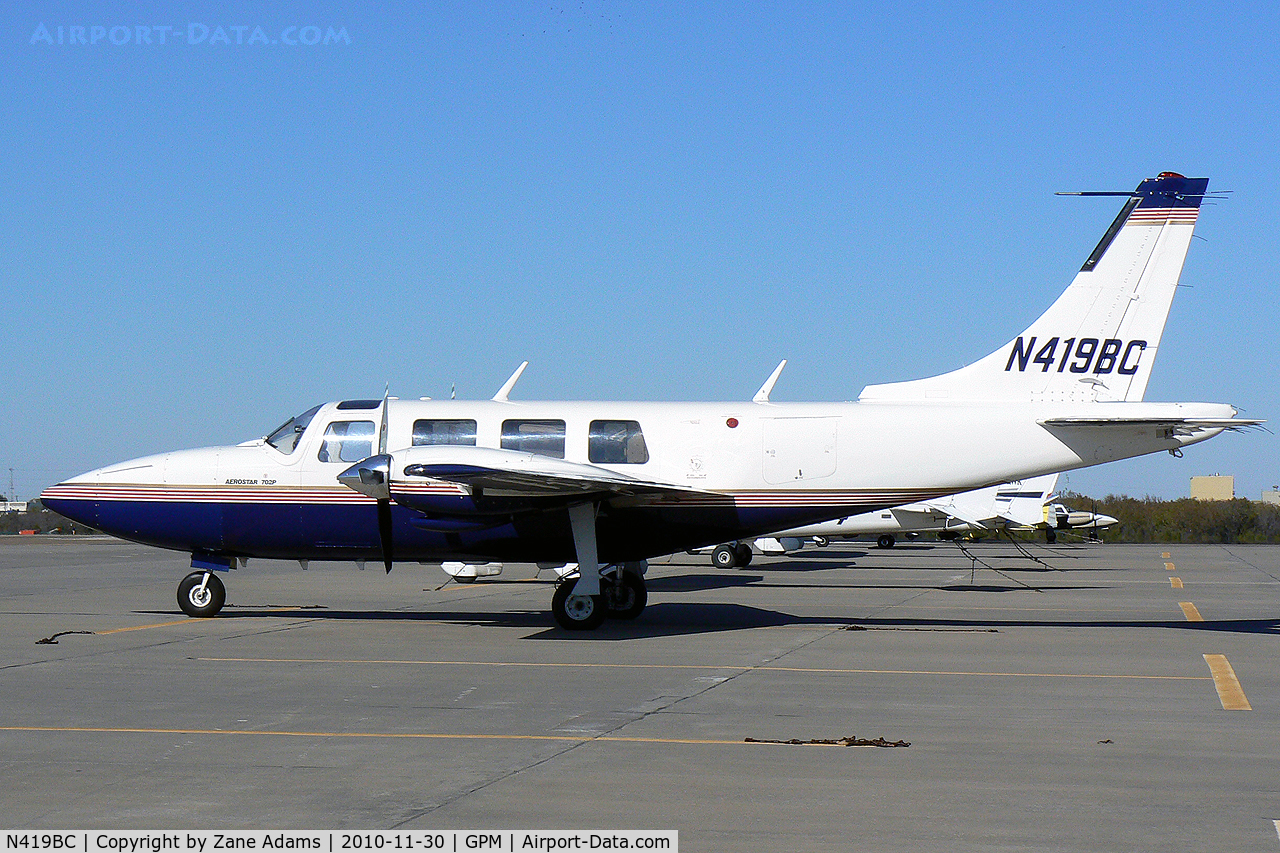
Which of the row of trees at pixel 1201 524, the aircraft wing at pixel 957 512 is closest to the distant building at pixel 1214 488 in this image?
the row of trees at pixel 1201 524

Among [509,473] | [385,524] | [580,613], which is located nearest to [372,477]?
[385,524]

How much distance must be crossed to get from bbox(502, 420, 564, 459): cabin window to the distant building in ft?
366

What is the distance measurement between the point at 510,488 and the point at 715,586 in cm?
1213

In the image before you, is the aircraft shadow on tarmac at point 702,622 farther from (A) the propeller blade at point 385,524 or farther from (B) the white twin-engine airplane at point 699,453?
(A) the propeller blade at point 385,524

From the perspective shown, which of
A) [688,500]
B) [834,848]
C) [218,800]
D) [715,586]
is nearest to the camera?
[834,848]

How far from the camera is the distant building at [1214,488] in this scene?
11462cm

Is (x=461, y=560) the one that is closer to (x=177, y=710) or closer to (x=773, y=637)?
(x=773, y=637)

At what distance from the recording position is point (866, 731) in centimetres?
927

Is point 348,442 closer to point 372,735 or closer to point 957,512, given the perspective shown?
point 372,735

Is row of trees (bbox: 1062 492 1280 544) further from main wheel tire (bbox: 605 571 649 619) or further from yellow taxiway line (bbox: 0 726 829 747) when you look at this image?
yellow taxiway line (bbox: 0 726 829 747)

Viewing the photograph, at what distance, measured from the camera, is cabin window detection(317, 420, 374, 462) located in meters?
16.8

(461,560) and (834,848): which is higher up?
(461,560)

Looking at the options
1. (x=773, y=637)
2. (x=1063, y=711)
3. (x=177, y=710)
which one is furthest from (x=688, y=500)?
(x=177, y=710)

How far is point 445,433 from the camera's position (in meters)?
16.6
